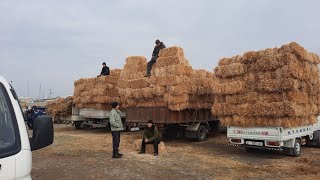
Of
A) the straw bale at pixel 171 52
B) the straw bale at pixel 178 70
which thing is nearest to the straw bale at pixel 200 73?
the straw bale at pixel 178 70

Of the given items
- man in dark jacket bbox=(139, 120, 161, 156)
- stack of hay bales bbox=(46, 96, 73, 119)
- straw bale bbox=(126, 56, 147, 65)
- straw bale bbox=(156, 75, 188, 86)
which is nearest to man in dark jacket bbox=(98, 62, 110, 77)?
straw bale bbox=(126, 56, 147, 65)

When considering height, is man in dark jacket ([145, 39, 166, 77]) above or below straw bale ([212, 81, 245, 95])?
above

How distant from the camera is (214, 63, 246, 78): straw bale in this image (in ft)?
40.8

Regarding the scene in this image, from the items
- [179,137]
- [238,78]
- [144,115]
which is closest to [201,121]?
[179,137]

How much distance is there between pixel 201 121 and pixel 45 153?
7804mm

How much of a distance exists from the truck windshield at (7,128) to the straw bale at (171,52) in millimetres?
12622

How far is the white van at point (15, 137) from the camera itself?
3.14 meters

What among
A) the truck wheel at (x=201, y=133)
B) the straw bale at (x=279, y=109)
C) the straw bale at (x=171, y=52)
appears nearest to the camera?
the straw bale at (x=279, y=109)

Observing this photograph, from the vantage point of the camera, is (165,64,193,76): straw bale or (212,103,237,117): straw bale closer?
(212,103,237,117): straw bale

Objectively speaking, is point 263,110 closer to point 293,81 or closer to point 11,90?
point 293,81

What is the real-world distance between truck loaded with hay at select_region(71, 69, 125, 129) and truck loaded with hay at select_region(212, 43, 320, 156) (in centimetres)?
954

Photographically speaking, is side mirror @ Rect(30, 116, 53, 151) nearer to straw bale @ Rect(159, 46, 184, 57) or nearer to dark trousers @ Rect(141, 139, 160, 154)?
dark trousers @ Rect(141, 139, 160, 154)

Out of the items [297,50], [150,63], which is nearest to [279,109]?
[297,50]

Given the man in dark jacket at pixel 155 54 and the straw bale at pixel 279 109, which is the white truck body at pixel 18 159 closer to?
the straw bale at pixel 279 109
